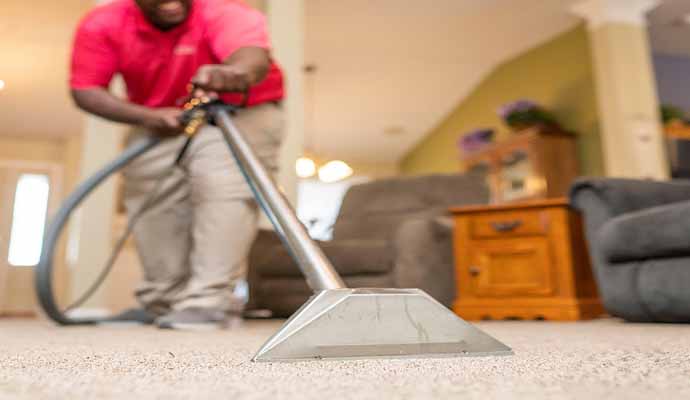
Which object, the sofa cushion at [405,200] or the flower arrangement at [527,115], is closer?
the sofa cushion at [405,200]

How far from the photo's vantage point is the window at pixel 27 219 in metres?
6.74

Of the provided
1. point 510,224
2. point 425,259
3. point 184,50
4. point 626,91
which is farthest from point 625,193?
point 626,91

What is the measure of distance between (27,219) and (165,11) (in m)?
6.22

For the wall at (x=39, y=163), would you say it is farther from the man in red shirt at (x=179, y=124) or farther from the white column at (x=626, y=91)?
the white column at (x=626, y=91)

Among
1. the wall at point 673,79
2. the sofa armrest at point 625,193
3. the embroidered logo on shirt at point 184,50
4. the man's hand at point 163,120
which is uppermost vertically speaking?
the wall at point 673,79

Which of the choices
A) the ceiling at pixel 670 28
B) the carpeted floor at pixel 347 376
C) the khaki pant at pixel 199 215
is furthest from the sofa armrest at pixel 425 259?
the ceiling at pixel 670 28

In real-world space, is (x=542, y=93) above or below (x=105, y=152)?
above

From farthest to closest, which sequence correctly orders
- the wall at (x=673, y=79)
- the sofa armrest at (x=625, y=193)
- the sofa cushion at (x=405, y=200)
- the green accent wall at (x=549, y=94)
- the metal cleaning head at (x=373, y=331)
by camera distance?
the wall at (x=673, y=79)
the green accent wall at (x=549, y=94)
the sofa cushion at (x=405, y=200)
the sofa armrest at (x=625, y=193)
the metal cleaning head at (x=373, y=331)

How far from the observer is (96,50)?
1572 mm

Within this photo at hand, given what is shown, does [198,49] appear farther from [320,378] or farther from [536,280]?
[536,280]

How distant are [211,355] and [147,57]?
3.65 feet

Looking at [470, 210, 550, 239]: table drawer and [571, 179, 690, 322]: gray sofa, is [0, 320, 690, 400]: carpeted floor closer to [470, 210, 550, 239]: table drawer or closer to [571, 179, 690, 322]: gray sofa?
[571, 179, 690, 322]: gray sofa

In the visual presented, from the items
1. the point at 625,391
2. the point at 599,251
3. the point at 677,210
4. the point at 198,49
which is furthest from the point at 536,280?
the point at 625,391

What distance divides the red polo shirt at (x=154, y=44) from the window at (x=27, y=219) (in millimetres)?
5880
